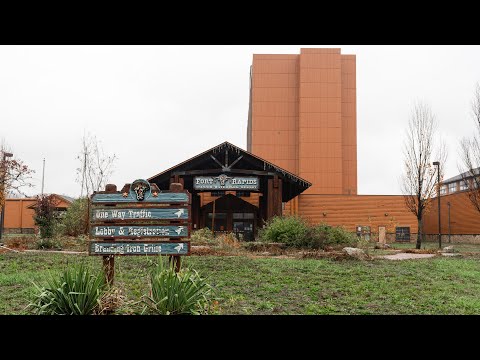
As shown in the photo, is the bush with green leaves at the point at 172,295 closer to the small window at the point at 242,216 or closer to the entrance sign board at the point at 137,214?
the entrance sign board at the point at 137,214

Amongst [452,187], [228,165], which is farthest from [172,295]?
[452,187]

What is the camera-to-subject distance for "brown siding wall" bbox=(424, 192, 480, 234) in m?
42.5

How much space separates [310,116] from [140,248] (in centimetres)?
4345

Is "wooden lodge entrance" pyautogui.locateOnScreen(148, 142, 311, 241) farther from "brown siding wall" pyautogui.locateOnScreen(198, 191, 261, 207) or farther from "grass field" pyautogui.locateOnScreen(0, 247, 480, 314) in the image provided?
"grass field" pyautogui.locateOnScreen(0, 247, 480, 314)

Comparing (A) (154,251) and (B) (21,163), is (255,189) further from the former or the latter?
(A) (154,251)

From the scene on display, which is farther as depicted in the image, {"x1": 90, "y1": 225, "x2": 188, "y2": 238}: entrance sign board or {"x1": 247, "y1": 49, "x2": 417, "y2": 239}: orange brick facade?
{"x1": 247, "y1": 49, "x2": 417, "y2": 239}: orange brick facade

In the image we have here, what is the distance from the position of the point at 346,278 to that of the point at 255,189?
17132mm

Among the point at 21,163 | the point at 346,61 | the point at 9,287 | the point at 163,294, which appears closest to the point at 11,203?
the point at 21,163

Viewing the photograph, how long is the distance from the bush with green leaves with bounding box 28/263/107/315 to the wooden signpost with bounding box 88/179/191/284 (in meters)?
2.03

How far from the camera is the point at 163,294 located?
20.6ft

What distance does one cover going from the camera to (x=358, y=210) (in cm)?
3953

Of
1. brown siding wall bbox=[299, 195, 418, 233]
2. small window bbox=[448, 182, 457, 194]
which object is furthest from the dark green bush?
small window bbox=[448, 182, 457, 194]

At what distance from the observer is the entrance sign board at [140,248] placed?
28.2ft

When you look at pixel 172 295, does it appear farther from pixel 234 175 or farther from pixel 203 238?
pixel 234 175
